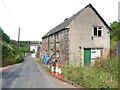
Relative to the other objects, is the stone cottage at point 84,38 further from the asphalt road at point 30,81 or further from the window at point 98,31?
the asphalt road at point 30,81

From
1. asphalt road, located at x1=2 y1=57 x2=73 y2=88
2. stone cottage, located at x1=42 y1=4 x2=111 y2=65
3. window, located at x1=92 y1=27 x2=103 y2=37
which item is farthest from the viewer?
window, located at x1=92 y1=27 x2=103 y2=37

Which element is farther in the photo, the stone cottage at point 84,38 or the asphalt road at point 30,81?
the stone cottage at point 84,38

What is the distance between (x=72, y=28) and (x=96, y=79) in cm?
1891

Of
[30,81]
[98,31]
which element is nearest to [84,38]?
[98,31]

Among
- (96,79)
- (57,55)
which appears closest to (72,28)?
(57,55)

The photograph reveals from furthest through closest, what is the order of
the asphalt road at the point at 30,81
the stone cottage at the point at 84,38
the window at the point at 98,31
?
the window at the point at 98,31, the stone cottage at the point at 84,38, the asphalt road at the point at 30,81

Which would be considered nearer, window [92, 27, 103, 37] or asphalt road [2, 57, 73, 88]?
asphalt road [2, 57, 73, 88]

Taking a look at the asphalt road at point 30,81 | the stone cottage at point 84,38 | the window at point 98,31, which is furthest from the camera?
the window at point 98,31

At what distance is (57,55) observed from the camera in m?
37.0

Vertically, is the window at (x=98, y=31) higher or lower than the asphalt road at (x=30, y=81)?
higher

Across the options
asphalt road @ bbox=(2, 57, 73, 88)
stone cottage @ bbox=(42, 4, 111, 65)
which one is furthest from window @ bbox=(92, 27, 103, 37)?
asphalt road @ bbox=(2, 57, 73, 88)

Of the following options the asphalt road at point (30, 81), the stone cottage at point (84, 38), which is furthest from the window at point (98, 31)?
the asphalt road at point (30, 81)

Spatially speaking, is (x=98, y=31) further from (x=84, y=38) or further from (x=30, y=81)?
(x=30, y=81)

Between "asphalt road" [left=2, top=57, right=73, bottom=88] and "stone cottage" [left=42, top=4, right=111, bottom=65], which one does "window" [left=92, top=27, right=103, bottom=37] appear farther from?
"asphalt road" [left=2, top=57, right=73, bottom=88]
